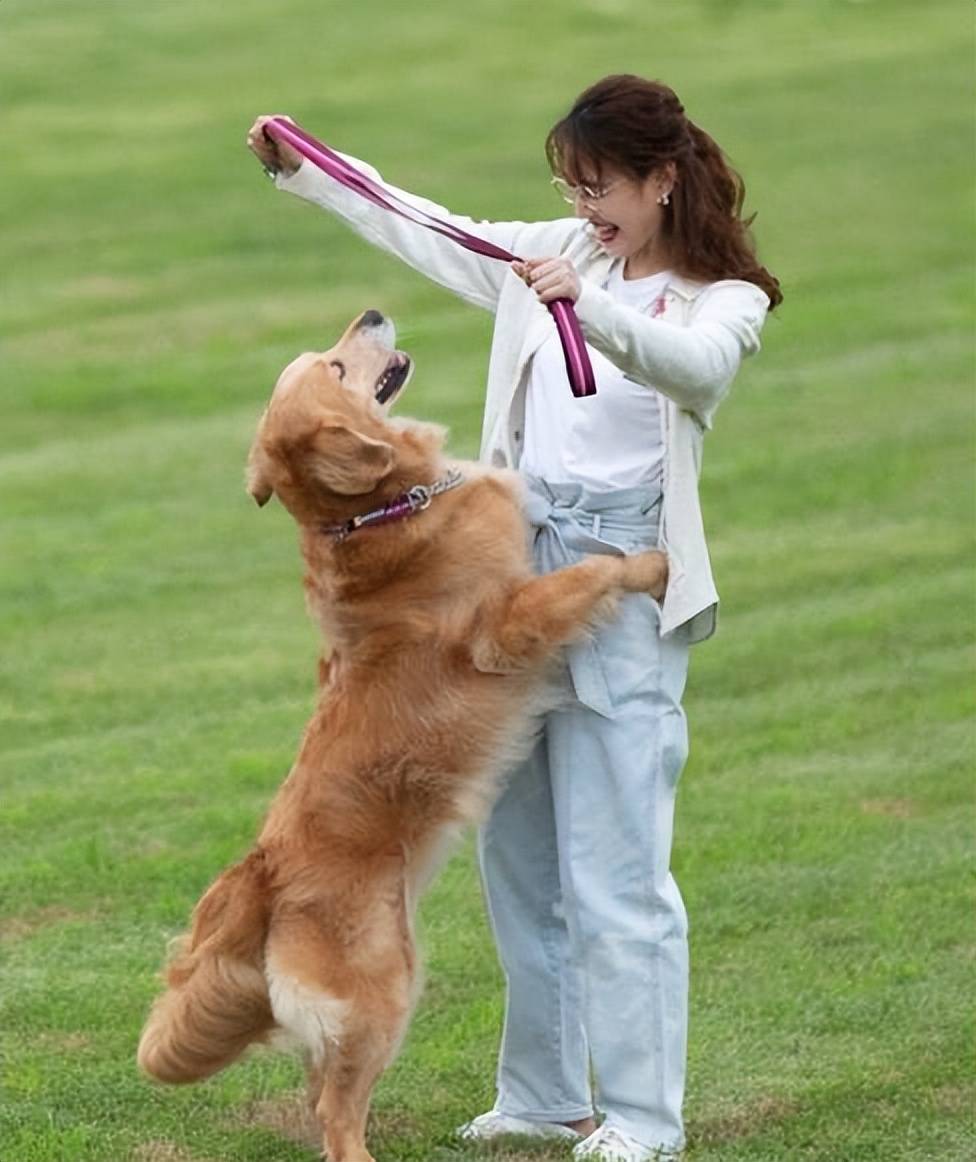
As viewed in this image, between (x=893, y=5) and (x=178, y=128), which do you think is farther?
(x=893, y=5)

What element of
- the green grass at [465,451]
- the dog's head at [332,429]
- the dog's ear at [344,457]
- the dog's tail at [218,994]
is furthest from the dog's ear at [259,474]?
the green grass at [465,451]

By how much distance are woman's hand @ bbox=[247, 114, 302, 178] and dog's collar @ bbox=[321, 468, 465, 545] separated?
31.3 inches

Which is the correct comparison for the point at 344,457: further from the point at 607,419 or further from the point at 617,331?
the point at 617,331

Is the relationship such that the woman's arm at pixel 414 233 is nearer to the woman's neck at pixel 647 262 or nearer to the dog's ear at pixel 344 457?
the woman's neck at pixel 647 262

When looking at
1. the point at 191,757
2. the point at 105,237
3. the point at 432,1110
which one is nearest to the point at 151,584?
the point at 191,757

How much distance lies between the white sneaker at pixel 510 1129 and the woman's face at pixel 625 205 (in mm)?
2001

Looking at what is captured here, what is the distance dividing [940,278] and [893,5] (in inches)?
329

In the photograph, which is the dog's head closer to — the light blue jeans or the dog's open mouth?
the dog's open mouth

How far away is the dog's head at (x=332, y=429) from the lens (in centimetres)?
490

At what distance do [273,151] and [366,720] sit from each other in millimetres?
1318

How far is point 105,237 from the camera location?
18391 mm

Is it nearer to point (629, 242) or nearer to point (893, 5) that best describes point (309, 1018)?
point (629, 242)

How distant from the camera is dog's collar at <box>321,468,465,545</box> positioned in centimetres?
499

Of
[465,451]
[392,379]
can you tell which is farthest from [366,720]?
[465,451]
